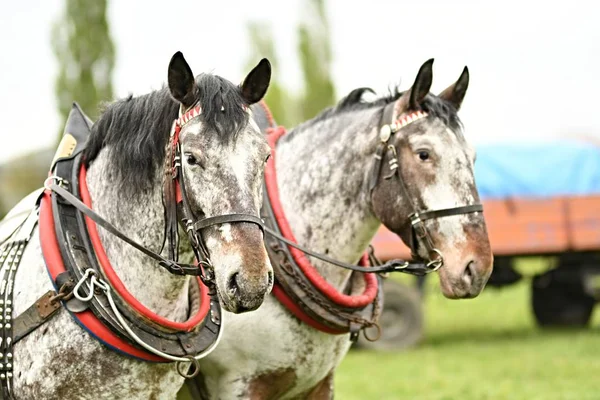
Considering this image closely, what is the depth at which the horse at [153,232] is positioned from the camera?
2402 millimetres

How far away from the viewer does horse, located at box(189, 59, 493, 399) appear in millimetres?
3254

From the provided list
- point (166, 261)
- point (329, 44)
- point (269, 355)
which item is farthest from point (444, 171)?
point (329, 44)

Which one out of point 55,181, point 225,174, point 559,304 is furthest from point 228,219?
point 559,304

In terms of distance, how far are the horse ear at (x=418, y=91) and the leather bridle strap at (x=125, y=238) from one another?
1.36 meters

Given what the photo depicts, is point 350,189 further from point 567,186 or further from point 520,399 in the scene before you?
point 567,186

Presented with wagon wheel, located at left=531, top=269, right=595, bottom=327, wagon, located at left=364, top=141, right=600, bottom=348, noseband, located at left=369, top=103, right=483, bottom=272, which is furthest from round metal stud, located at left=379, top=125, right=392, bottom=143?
wagon wheel, located at left=531, top=269, right=595, bottom=327

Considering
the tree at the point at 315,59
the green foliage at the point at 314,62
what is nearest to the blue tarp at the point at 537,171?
the green foliage at the point at 314,62

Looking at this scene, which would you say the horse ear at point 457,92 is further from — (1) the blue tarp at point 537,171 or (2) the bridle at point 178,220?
(1) the blue tarp at point 537,171

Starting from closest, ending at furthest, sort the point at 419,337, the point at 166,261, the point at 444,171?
the point at 166,261, the point at 444,171, the point at 419,337

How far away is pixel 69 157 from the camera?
2.93 metres

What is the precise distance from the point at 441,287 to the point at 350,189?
0.60 meters

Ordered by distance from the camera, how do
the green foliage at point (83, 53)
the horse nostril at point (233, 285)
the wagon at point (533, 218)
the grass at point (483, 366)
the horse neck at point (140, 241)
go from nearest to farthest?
the horse nostril at point (233, 285) → the horse neck at point (140, 241) → the grass at point (483, 366) → the wagon at point (533, 218) → the green foliage at point (83, 53)

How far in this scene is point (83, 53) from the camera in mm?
12602

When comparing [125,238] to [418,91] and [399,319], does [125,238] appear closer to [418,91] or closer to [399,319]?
[418,91]
